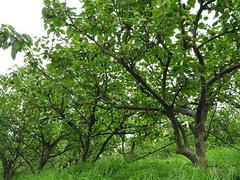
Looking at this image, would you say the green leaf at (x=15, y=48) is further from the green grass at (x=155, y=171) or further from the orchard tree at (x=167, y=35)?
the green grass at (x=155, y=171)

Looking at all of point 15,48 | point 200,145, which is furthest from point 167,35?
point 15,48

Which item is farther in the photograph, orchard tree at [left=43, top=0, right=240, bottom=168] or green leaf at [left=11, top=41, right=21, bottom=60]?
orchard tree at [left=43, top=0, right=240, bottom=168]

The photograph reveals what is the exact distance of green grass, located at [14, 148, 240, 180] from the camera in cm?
650

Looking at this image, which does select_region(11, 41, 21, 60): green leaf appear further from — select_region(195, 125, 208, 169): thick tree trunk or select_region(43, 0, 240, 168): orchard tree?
select_region(195, 125, 208, 169): thick tree trunk

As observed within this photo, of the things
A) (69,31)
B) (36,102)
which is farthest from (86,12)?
(36,102)

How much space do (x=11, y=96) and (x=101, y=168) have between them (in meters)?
9.03

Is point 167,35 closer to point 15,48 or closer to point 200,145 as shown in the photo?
point 200,145

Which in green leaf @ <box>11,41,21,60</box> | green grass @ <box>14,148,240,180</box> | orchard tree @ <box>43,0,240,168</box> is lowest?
green grass @ <box>14,148,240,180</box>

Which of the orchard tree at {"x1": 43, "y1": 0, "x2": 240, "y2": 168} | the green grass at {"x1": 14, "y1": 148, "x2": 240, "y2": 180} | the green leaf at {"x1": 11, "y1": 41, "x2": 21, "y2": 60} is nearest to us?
the green leaf at {"x1": 11, "y1": 41, "x2": 21, "y2": 60}

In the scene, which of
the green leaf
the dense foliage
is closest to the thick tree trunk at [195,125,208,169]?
the dense foliage

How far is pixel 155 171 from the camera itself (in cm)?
799

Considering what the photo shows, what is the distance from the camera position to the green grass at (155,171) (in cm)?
650

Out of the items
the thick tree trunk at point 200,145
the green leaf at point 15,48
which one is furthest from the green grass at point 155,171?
the green leaf at point 15,48

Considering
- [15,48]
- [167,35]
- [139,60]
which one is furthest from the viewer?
[139,60]
